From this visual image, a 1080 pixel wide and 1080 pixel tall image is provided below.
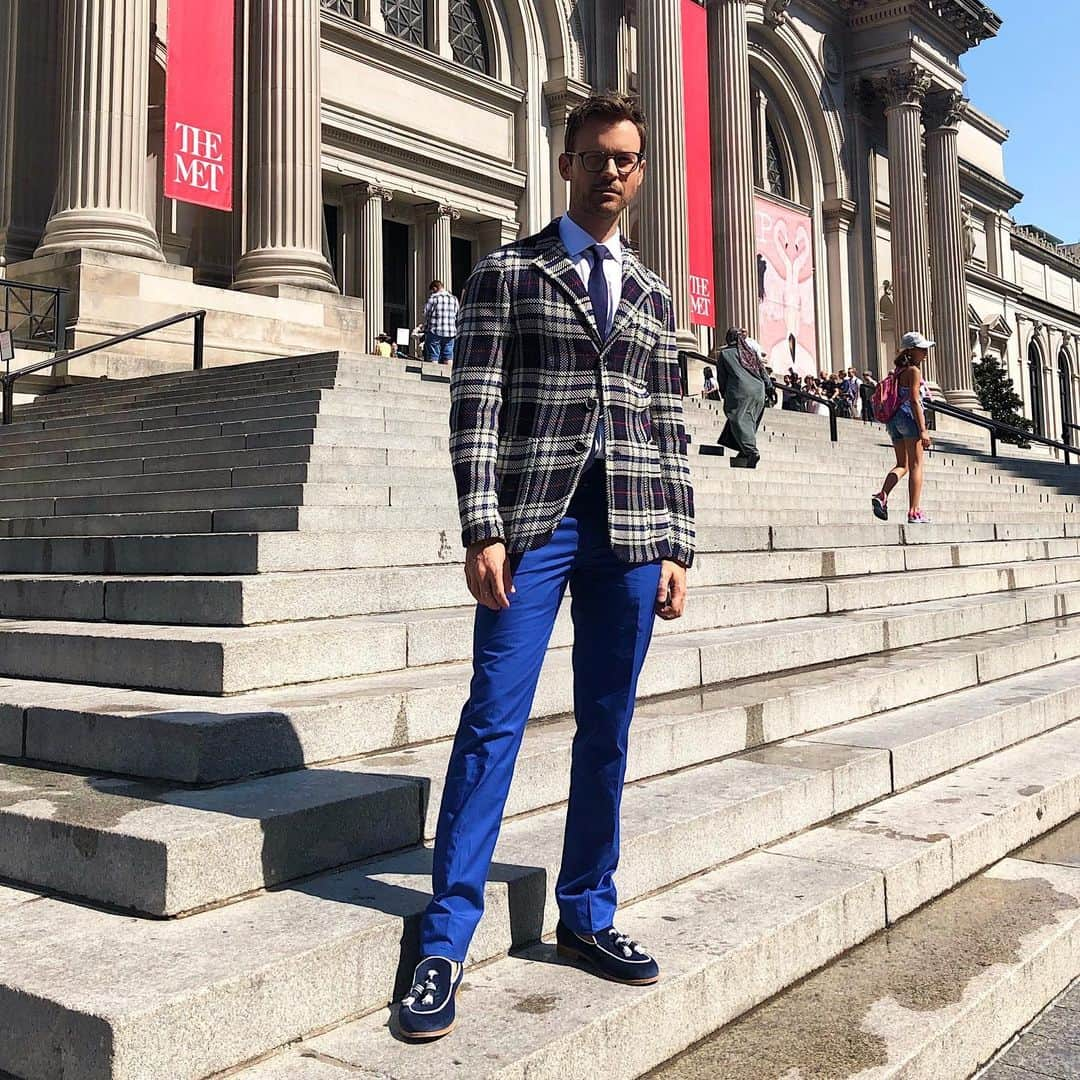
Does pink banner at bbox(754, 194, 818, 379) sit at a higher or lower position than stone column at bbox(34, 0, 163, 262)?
higher

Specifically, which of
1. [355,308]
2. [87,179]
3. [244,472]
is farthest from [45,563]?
[355,308]

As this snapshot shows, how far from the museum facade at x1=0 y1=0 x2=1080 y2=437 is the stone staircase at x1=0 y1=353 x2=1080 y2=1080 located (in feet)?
30.7

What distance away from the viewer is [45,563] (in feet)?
20.6

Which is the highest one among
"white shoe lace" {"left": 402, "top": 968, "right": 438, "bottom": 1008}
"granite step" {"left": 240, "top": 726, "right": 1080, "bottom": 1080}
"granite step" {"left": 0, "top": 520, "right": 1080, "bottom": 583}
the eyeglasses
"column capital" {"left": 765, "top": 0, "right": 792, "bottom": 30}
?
"column capital" {"left": 765, "top": 0, "right": 792, "bottom": 30}

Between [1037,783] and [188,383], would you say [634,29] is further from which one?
[1037,783]

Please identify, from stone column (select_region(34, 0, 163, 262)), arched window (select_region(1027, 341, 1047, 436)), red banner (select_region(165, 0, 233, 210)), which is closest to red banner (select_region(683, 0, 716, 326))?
red banner (select_region(165, 0, 233, 210))

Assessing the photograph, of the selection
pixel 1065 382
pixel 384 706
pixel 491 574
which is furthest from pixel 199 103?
pixel 1065 382

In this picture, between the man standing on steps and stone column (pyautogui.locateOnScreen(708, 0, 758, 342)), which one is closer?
the man standing on steps

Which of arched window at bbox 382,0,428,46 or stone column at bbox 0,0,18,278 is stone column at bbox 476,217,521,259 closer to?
arched window at bbox 382,0,428,46

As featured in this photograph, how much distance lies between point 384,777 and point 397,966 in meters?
0.76

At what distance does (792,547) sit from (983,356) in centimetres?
4474

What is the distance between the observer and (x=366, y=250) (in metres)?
23.6

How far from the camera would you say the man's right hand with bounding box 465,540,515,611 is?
241 cm

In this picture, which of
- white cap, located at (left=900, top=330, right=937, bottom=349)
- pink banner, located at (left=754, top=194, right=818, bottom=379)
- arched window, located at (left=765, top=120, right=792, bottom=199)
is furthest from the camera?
arched window, located at (left=765, top=120, right=792, bottom=199)
